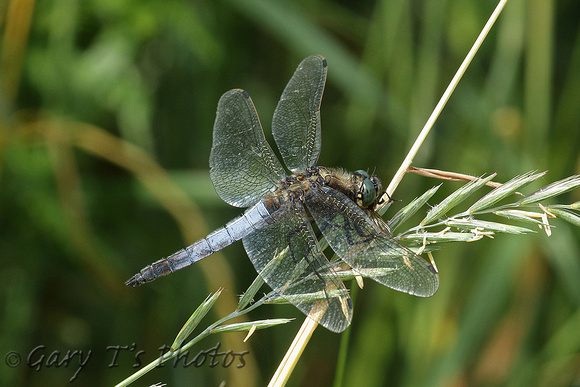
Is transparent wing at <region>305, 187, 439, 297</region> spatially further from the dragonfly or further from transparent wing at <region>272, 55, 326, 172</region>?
transparent wing at <region>272, 55, 326, 172</region>

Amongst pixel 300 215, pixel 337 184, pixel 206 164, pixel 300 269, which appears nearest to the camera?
pixel 300 269

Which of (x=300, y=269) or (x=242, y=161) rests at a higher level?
(x=242, y=161)

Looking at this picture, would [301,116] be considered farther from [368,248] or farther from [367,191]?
[368,248]

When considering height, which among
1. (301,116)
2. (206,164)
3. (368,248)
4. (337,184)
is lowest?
(368,248)

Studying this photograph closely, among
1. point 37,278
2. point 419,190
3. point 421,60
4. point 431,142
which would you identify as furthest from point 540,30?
point 37,278

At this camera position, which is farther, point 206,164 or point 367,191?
point 206,164

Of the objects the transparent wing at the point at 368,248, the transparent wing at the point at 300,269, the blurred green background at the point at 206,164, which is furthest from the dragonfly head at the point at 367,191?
the blurred green background at the point at 206,164

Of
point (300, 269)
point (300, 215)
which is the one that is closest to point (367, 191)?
point (300, 215)
